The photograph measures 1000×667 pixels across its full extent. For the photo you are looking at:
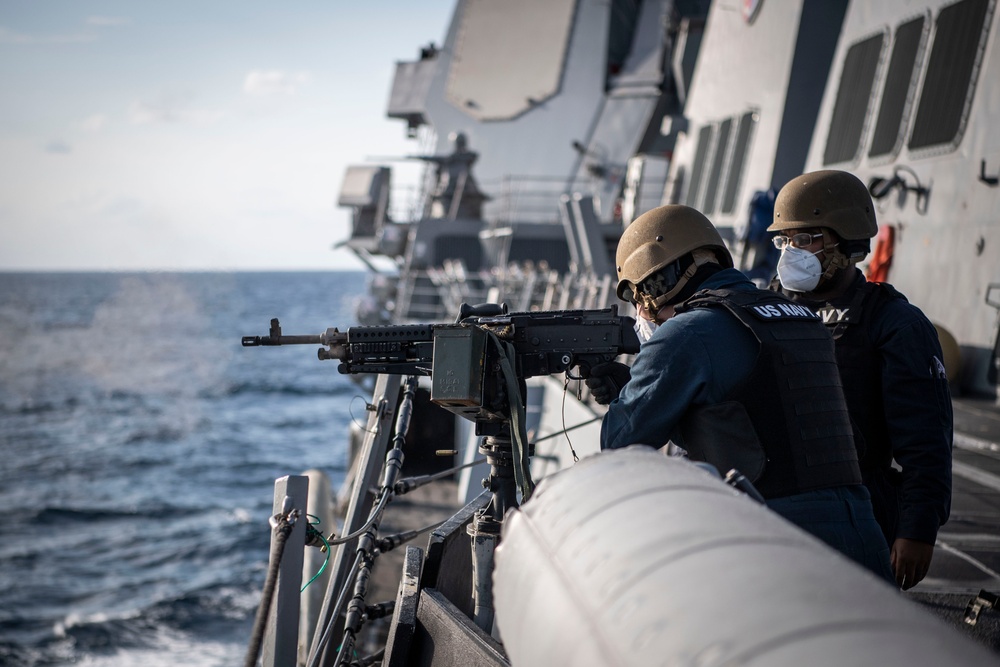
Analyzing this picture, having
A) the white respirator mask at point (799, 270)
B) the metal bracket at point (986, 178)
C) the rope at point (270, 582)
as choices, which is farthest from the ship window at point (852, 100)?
the rope at point (270, 582)

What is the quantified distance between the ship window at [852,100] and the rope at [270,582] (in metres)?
7.28

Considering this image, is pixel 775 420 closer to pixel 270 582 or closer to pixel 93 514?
pixel 270 582

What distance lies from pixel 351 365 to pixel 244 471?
1968 cm

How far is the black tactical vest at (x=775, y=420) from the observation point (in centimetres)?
235

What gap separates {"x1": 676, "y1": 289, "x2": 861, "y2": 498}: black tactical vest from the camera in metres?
2.35

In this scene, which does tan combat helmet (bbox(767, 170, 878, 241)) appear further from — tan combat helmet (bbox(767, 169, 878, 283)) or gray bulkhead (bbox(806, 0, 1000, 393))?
gray bulkhead (bbox(806, 0, 1000, 393))

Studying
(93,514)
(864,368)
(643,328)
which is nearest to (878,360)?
(864,368)

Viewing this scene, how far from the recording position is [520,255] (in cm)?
2111

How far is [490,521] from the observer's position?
117 inches

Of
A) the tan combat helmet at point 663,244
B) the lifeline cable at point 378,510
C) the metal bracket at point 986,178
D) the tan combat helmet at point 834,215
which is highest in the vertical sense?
the metal bracket at point 986,178

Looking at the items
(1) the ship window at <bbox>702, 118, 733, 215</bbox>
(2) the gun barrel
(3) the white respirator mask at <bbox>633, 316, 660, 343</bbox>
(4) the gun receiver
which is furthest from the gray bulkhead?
(2) the gun barrel

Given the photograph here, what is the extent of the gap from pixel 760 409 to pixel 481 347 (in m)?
0.84

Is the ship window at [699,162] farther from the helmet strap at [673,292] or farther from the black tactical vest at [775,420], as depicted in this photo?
the black tactical vest at [775,420]

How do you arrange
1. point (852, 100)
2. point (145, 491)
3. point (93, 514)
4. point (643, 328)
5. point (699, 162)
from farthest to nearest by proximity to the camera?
point (145, 491), point (93, 514), point (699, 162), point (852, 100), point (643, 328)
